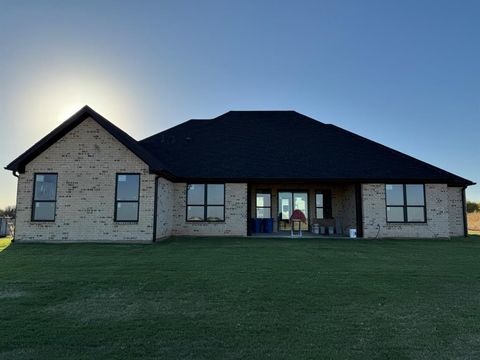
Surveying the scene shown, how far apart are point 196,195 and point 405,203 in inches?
412

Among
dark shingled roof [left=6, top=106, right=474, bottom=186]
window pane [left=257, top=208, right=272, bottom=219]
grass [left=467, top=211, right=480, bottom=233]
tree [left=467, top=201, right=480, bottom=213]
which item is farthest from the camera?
tree [left=467, top=201, right=480, bottom=213]

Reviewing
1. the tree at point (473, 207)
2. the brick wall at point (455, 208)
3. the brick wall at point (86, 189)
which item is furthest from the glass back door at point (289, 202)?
the tree at point (473, 207)

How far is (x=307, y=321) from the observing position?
4.39 meters

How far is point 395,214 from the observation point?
16438 mm

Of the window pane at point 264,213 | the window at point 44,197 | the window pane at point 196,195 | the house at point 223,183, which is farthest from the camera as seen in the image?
the window pane at point 264,213

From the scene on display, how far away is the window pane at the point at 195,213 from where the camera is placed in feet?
55.0

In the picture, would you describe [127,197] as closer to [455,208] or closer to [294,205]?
[294,205]

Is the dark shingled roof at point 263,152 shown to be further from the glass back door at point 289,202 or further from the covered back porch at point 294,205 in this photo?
the glass back door at point 289,202

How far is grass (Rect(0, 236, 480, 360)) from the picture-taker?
358 centimetres

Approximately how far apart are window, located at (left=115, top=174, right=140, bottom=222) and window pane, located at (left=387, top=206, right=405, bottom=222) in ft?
39.3

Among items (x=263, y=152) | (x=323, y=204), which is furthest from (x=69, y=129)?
(x=323, y=204)

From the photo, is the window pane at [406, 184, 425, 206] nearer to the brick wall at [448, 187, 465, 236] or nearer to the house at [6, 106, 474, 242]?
the house at [6, 106, 474, 242]

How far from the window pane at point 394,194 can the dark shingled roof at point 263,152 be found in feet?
1.80

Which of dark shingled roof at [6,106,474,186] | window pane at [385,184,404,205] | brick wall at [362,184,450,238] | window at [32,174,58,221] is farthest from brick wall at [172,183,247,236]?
window pane at [385,184,404,205]
